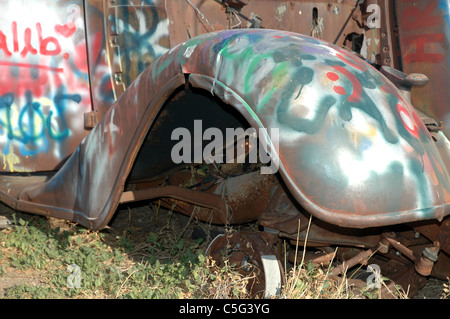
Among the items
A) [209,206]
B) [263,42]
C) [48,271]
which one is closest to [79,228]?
[48,271]

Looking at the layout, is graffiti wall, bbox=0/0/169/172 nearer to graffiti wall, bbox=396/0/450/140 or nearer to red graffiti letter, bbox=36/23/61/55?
red graffiti letter, bbox=36/23/61/55

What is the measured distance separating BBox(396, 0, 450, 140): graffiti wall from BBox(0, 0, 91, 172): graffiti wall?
1828 millimetres

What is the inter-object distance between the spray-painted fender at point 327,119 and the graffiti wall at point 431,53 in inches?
18.9

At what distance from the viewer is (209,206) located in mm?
3143

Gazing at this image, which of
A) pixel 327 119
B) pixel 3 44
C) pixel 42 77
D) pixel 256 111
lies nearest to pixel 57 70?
pixel 42 77

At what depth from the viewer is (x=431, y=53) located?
2.88 meters

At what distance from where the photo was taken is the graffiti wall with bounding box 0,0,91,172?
3363mm

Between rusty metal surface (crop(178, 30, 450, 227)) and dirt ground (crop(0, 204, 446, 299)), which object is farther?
dirt ground (crop(0, 204, 446, 299))

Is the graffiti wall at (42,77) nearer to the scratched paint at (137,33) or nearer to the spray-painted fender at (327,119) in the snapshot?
the scratched paint at (137,33)

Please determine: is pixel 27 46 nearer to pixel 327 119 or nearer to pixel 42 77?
pixel 42 77

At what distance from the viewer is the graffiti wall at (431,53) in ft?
9.23

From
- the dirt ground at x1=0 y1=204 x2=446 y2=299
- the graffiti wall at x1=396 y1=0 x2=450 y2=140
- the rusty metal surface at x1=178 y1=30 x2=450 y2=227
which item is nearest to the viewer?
the rusty metal surface at x1=178 y1=30 x2=450 y2=227

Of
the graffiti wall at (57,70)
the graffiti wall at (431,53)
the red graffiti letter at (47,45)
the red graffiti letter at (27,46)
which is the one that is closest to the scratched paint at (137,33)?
the graffiti wall at (57,70)

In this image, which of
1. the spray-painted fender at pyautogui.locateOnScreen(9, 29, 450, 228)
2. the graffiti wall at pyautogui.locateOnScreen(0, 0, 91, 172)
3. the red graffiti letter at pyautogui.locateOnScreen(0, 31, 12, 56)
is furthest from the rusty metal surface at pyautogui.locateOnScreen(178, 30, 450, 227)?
the red graffiti letter at pyautogui.locateOnScreen(0, 31, 12, 56)
